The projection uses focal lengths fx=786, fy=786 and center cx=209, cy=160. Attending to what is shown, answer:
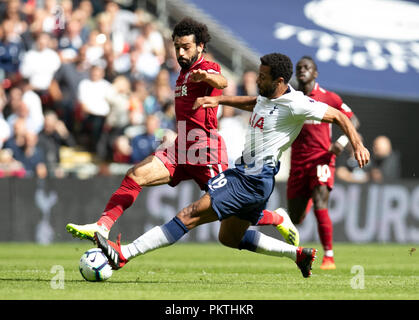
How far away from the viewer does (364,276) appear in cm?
866

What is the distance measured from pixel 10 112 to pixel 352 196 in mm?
6910

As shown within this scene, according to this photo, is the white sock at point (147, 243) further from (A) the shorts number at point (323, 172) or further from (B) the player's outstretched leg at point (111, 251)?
(A) the shorts number at point (323, 172)

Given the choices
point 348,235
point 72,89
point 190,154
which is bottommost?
point 348,235

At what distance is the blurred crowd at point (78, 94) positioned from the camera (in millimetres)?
14602

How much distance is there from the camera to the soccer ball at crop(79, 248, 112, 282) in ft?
23.3

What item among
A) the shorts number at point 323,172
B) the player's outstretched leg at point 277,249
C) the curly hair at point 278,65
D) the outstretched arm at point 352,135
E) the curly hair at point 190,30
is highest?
the curly hair at point 190,30

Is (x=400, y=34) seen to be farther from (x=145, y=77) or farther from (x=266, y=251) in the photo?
(x=266, y=251)

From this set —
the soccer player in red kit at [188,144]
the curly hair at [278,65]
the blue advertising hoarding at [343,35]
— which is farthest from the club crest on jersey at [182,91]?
the blue advertising hoarding at [343,35]

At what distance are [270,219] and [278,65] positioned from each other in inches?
77.5

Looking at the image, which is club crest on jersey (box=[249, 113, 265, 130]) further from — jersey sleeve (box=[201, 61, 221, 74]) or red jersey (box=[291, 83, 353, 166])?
red jersey (box=[291, 83, 353, 166])

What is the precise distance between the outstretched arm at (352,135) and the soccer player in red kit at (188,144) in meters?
1.48

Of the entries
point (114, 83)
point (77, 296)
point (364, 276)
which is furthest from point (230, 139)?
point (77, 296)

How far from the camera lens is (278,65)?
716cm

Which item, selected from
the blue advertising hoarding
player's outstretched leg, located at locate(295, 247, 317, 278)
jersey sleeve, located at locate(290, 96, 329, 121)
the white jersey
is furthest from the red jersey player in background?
the blue advertising hoarding
